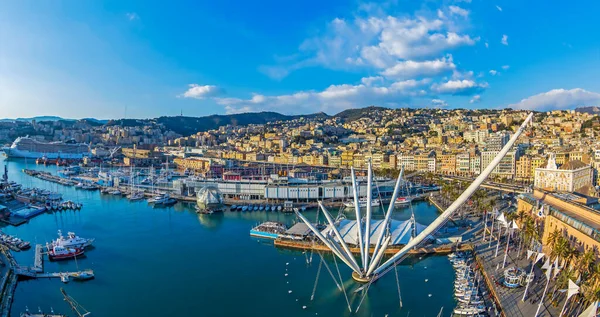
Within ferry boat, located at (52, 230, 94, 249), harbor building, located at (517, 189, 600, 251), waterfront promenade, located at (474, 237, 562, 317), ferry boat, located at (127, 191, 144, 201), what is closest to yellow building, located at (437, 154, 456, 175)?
harbor building, located at (517, 189, 600, 251)

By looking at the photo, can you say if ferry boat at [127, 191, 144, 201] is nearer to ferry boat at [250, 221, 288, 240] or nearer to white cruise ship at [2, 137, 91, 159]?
ferry boat at [250, 221, 288, 240]

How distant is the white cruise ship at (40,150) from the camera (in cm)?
6469

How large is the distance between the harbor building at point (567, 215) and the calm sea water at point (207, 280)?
12.8 ft

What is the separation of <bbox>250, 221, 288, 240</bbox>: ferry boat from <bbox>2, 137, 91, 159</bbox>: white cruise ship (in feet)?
188

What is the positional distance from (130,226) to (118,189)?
13404mm

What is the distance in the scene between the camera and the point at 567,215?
516 inches

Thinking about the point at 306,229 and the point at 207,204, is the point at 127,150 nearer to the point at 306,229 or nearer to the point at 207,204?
the point at 207,204

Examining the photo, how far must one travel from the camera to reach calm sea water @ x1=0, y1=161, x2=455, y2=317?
11711 mm

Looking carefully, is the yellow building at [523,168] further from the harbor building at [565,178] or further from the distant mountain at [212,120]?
the distant mountain at [212,120]

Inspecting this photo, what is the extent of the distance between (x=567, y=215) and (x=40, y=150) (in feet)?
248

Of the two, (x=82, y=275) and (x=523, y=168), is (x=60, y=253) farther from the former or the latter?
(x=523, y=168)

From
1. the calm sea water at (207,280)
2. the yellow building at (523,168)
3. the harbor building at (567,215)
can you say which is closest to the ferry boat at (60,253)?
the calm sea water at (207,280)

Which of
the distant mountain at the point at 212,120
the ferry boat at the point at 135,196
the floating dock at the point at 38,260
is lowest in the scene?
the floating dock at the point at 38,260

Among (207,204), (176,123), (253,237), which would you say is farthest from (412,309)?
(176,123)
